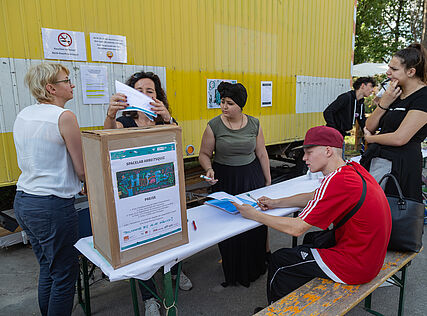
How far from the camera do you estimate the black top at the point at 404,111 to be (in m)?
2.23

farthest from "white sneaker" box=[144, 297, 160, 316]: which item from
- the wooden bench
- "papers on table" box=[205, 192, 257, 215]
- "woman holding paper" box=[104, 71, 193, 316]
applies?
the wooden bench

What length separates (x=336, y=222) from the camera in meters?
1.74

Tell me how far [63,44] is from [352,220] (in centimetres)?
258

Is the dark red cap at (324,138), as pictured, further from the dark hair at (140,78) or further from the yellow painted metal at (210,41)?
the yellow painted metal at (210,41)

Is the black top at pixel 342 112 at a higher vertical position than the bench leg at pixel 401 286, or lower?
higher

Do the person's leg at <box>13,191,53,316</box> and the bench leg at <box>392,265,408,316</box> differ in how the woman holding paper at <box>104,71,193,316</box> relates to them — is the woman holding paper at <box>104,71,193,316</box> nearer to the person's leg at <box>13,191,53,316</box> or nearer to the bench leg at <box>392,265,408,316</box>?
the person's leg at <box>13,191,53,316</box>

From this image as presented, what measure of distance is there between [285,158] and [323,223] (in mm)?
4375

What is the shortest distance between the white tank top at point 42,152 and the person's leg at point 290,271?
1353 millimetres

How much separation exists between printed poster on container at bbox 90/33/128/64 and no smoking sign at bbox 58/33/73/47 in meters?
0.18

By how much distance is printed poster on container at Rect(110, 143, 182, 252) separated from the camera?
1.35 meters

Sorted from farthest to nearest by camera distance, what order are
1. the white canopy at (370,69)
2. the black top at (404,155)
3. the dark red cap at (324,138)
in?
the white canopy at (370,69), the black top at (404,155), the dark red cap at (324,138)

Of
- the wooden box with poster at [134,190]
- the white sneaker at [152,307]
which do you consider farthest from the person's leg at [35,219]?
the white sneaker at [152,307]

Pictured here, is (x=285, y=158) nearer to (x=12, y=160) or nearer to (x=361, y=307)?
(x=361, y=307)

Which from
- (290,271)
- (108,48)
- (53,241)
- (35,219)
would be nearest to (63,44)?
(108,48)
